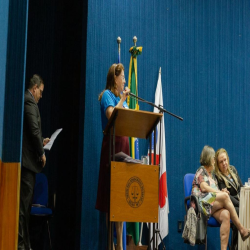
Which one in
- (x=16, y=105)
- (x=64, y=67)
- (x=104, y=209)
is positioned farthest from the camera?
(x=64, y=67)

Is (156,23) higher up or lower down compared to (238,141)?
higher up

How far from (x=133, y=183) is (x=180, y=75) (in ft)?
10.1

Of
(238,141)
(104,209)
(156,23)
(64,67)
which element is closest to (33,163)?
(104,209)

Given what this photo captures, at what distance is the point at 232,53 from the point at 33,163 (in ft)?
12.6

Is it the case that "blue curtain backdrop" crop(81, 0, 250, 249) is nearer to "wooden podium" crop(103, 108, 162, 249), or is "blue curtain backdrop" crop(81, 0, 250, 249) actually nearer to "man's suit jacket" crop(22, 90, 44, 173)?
"man's suit jacket" crop(22, 90, 44, 173)

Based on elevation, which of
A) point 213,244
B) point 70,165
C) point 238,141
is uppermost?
point 238,141

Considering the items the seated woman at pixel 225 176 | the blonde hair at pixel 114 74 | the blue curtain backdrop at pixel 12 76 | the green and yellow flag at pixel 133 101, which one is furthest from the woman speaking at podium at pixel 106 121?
the seated woman at pixel 225 176

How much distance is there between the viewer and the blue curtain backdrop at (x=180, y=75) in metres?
5.20

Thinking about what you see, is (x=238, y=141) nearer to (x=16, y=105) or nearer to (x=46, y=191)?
(x=46, y=191)

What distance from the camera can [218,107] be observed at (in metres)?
6.37

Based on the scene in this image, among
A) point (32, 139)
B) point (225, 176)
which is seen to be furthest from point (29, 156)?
point (225, 176)

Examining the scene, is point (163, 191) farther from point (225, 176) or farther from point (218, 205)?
point (225, 176)

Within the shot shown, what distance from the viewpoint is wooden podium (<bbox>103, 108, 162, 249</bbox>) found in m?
3.26

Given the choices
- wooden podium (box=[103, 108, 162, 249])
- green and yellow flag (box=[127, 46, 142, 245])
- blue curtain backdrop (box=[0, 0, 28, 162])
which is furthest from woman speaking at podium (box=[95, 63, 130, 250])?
blue curtain backdrop (box=[0, 0, 28, 162])
